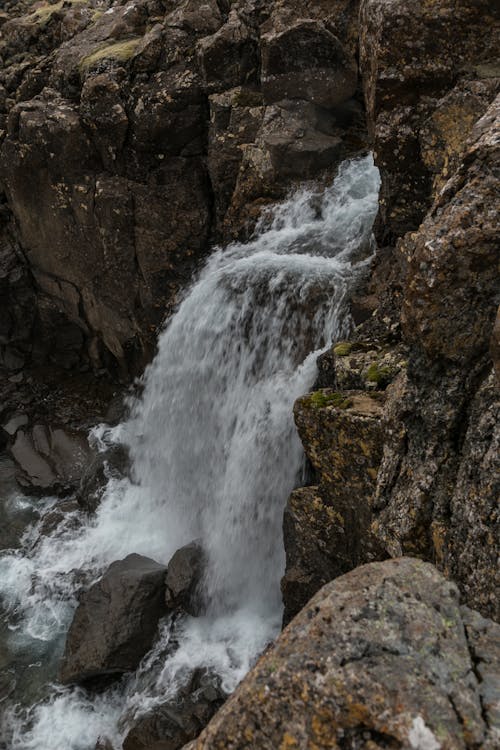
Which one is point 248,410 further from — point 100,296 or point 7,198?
point 7,198

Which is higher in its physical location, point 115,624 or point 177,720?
point 115,624

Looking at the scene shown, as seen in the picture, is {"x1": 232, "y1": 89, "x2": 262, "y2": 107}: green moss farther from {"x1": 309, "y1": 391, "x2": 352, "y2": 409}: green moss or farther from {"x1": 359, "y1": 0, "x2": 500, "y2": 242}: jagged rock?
{"x1": 309, "y1": 391, "x2": 352, "y2": 409}: green moss

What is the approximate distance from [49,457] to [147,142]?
39.4 ft

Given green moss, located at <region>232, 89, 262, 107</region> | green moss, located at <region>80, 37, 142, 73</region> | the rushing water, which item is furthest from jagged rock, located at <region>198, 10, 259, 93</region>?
the rushing water

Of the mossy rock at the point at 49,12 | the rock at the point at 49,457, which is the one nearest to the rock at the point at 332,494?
the rock at the point at 49,457

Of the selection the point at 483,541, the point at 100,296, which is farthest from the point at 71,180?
the point at 483,541

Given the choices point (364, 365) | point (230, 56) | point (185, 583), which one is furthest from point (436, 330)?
point (230, 56)

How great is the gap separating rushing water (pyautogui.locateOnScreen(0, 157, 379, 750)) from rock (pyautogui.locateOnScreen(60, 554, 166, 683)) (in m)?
0.40

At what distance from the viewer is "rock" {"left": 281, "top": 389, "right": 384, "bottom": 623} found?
9.27m

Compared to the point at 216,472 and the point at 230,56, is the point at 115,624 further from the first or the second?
the point at 230,56

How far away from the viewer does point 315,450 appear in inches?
393

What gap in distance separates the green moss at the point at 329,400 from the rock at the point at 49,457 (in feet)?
43.5

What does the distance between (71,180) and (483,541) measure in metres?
19.6

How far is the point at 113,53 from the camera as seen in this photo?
65.7 ft
